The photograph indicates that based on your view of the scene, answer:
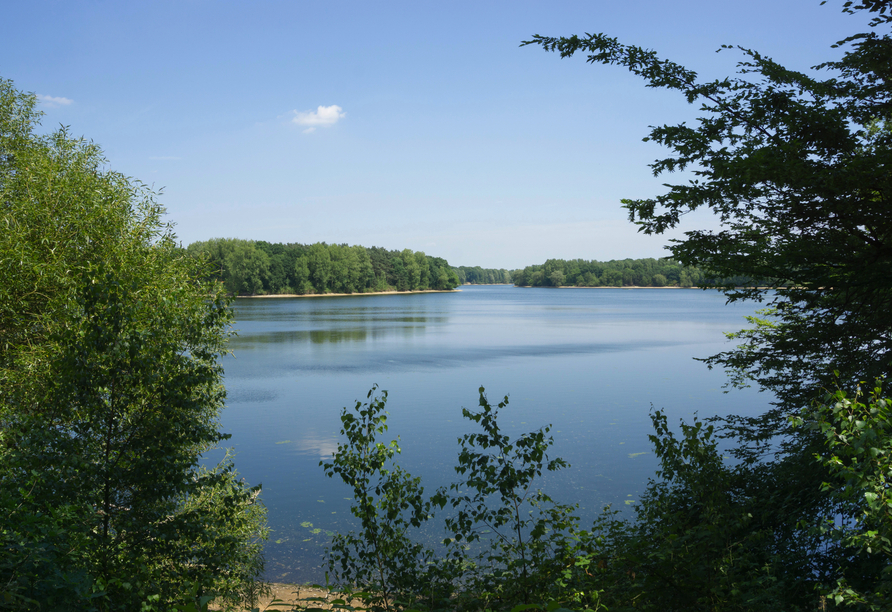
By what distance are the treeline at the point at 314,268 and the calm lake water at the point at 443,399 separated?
58961 millimetres

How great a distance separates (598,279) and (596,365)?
6300 inches

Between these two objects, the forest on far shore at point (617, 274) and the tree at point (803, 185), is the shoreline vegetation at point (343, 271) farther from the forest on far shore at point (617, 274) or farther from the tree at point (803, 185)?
the tree at point (803, 185)

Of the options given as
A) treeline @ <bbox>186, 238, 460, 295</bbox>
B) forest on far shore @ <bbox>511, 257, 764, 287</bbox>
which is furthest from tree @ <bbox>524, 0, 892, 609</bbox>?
forest on far shore @ <bbox>511, 257, 764, 287</bbox>

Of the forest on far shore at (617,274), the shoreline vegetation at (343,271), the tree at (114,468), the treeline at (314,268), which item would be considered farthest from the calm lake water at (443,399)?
the forest on far shore at (617,274)

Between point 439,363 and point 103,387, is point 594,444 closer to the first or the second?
point 103,387

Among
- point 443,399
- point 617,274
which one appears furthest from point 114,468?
point 617,274

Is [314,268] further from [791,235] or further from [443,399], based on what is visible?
[791,235]

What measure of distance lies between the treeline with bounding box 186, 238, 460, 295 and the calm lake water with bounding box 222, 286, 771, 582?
58961 millimetres

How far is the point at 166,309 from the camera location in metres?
5.73

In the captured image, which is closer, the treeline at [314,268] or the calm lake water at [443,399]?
the calm lake water at [443,399]

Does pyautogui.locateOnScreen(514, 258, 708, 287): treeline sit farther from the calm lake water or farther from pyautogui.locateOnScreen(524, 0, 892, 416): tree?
pyautogui.locateOnScreen(524, 0, 892, 416): tree

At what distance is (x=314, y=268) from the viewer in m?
118

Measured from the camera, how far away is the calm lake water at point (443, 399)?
13164 mm

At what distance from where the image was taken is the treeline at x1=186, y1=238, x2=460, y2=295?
105562 mm
